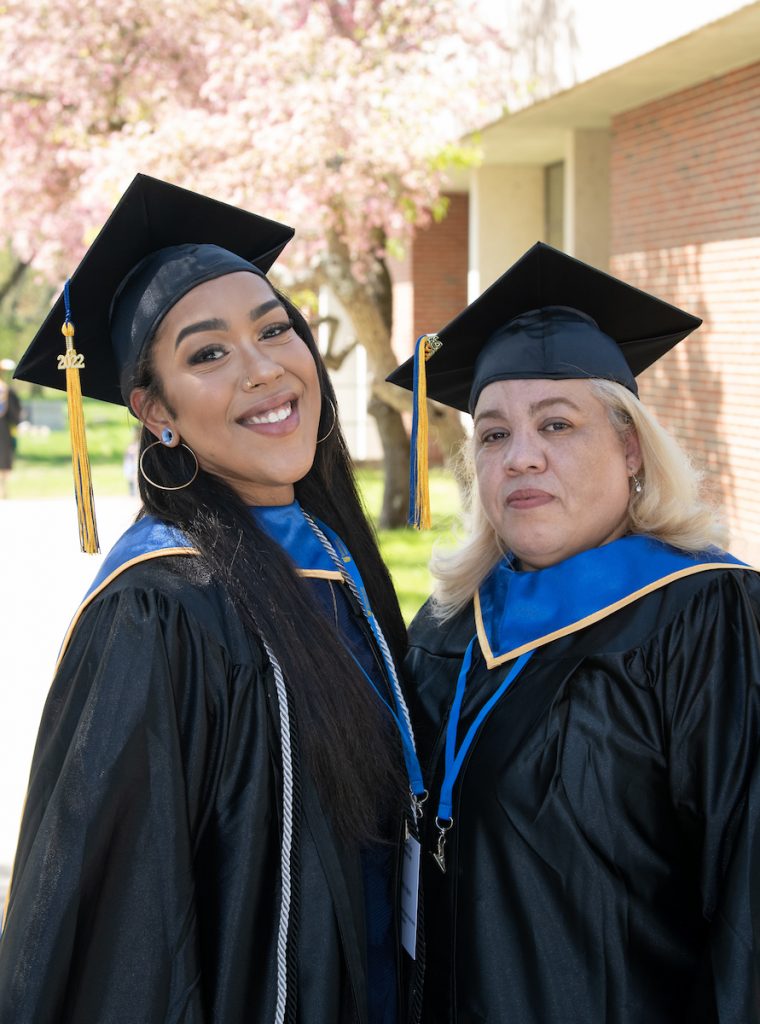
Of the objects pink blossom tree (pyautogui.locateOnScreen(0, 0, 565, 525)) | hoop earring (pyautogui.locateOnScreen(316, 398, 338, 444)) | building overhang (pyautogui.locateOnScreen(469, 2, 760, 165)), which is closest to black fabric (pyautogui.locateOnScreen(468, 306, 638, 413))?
hoop earring (pyautogui.locateOnScreen(316, 398, 338, 444))

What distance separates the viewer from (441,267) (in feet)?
56.4

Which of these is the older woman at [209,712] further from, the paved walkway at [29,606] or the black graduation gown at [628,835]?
the paved walkway at [29,606]

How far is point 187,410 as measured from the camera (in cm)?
213

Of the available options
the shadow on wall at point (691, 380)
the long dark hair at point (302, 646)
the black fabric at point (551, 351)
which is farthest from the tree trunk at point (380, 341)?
the long dark hair at point (302, 646)

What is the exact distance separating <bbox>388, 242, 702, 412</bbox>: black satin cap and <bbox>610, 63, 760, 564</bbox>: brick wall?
587 centimetres

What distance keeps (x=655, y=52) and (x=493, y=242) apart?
20.7 ft

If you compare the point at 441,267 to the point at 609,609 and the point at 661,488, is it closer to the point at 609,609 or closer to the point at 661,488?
the point at 661,488

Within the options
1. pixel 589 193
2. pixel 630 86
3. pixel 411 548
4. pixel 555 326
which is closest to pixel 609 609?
pixel 555 326

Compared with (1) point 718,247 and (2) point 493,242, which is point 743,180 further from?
(2) point 493,242

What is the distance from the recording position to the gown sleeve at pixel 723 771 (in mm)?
1861

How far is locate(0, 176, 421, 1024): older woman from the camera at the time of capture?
1.77 meters

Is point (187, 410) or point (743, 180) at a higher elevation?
point (743, 180)

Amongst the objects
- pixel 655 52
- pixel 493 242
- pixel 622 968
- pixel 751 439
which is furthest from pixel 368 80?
pixel 622 968

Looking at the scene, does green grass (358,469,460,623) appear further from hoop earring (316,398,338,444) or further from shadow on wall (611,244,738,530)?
hoop earring (316,398,338,444)
